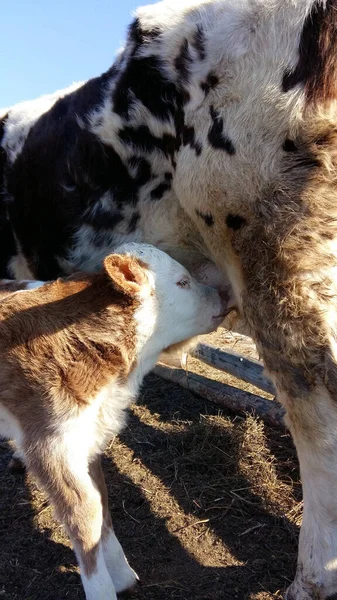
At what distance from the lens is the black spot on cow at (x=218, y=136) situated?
2.96 metres

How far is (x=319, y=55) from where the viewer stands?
2766 mm

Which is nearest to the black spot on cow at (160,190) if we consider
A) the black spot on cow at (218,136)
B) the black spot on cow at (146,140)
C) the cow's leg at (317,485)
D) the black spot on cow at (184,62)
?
the black spot on cow at (146,140)

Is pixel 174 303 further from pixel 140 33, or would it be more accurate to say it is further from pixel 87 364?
pixel 140 33

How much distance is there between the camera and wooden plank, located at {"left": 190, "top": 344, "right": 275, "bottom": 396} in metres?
5.22

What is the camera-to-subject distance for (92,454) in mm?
3191

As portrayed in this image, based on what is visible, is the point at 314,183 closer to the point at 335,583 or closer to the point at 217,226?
the point at 217,226

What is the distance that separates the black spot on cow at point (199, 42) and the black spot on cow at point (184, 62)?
0.05 meters

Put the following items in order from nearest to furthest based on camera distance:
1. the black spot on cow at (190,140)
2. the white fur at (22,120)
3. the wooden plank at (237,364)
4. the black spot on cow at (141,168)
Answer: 1. the black spot on cow at (190,140)
2. the black spot on cow at (141,168)
3. the white fur at (22,120)
4. the wooden plank at (237,364)

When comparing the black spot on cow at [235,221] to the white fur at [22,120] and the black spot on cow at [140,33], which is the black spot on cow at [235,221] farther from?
the white fur at [22,120]

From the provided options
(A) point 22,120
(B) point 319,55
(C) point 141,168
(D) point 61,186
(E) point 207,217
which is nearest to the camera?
(B) point 319,55

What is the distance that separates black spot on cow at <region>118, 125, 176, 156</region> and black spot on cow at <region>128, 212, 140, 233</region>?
352 millimetres

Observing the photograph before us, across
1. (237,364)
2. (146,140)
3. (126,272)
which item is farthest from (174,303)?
(237,364)

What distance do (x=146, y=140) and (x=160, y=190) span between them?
10.4 inches

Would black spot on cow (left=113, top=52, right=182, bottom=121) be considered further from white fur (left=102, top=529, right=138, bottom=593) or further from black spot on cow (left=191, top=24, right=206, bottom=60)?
white fur (left=102, top=529, right=138, bottom=593)
